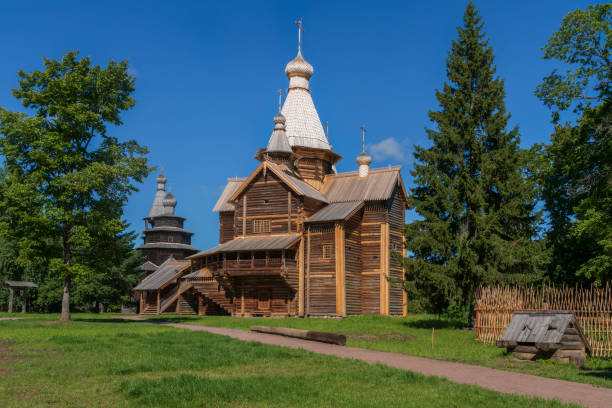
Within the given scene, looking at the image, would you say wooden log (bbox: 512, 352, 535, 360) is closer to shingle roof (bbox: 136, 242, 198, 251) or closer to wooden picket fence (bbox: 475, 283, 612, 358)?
wooden picket fence (bbox: 475, 283, 612, 358)

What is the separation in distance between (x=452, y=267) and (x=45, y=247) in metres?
20.2

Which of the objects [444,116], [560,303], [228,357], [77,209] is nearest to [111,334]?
[228,357]

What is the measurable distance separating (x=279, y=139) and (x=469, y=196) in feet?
69.0

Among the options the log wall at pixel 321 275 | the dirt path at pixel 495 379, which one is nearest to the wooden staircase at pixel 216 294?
the log wall at pixel 321 275

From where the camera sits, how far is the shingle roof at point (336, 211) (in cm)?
3927

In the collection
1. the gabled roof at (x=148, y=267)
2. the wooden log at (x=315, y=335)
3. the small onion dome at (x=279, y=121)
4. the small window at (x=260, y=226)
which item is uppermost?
the small onion dome at (x=279, y=121)

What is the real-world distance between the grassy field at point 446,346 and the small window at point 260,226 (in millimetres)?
10911

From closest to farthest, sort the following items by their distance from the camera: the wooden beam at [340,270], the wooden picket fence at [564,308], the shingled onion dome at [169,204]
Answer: the wooden picket fence at [564,308] < the wooden beam at [340,270] < the shingled onion dome at [169,204]

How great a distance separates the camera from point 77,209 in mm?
30359

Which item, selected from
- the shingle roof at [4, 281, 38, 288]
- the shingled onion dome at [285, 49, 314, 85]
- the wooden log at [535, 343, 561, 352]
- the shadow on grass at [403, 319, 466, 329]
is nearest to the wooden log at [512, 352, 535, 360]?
the wooden log at [535, 343, 561, 352]

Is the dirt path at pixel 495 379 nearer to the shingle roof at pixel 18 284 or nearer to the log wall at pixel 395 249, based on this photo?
the log wall at pixel 395 249

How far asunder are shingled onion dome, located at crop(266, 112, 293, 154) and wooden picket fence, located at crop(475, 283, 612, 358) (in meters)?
25.0

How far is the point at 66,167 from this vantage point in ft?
102

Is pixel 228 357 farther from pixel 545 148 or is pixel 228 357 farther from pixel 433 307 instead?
pixel 545 148
